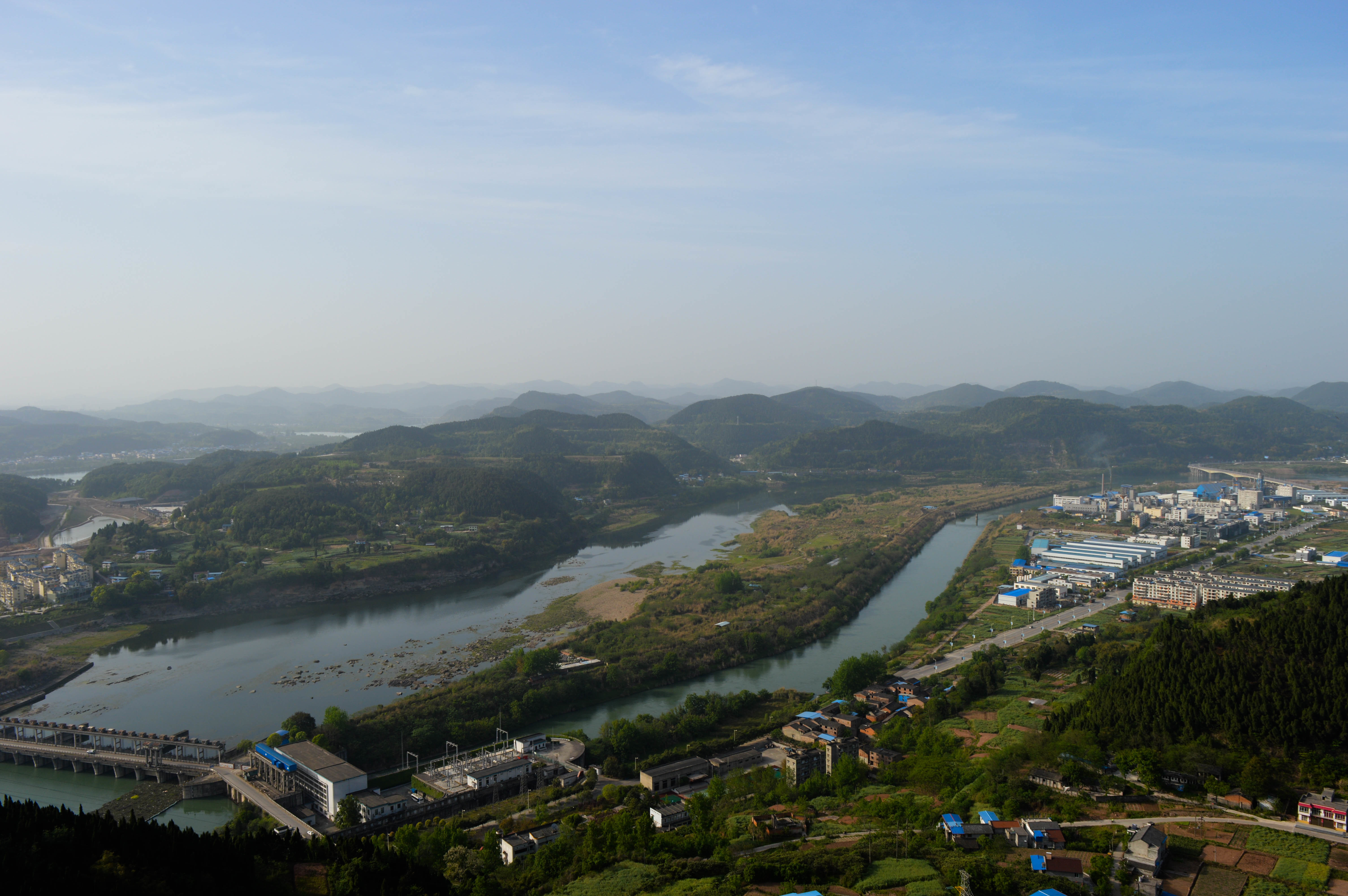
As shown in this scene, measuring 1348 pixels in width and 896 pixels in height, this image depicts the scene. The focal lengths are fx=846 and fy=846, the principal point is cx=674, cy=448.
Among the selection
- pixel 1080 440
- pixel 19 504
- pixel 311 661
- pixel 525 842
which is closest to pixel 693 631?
pixel 311 661

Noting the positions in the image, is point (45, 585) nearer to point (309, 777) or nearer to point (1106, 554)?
point (309, 777)

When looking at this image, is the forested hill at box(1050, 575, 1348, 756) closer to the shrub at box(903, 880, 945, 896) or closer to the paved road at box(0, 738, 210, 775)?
the shrub at box(903, 880, 945, 896)

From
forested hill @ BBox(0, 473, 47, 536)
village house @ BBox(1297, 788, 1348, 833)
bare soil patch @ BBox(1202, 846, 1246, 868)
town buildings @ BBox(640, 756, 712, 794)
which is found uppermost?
forested hill @ BBox(0, 473, 47, 536)

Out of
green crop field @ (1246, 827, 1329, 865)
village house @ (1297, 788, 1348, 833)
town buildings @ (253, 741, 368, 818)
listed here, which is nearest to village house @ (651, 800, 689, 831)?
town buildings @ (253, 741, 368, 818)

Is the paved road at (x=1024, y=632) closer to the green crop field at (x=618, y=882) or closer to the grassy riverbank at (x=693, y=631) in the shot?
the grassy riverbank at (x=693, y=631)

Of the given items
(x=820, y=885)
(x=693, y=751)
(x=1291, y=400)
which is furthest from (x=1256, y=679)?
(x=1291, y=400)

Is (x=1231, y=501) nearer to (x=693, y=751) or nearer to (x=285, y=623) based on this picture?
(x=693, y=751)
